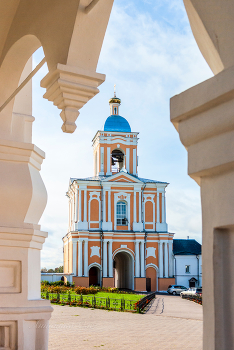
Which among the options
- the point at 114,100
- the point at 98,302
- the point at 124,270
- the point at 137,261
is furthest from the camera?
the point at 114,100

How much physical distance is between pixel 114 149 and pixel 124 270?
10.1 meters

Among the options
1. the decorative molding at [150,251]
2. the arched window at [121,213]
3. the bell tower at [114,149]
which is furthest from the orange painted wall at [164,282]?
the bell tower at [114,149]

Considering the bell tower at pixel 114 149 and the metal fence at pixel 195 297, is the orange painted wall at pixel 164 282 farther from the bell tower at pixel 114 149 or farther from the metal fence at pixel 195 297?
the bell tower at pixel 114 149

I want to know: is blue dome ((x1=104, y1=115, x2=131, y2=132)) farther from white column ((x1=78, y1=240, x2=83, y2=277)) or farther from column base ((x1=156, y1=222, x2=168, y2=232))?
white column ((x1=78, y1=240, x2=83, y2=277))

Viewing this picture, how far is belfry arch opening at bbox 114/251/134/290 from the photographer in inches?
1334

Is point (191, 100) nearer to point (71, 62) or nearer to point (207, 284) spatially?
point (207, 284)

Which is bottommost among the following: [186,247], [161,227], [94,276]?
[94,276]

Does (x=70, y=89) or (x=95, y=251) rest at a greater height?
(x=70, y=89)

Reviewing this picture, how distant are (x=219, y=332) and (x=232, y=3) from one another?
1013mm

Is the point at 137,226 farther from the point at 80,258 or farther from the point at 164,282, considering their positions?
the point at 80,258

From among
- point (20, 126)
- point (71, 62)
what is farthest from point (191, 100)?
point (20, 126)

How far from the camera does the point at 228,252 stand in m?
1.38

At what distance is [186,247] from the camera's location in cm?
3822

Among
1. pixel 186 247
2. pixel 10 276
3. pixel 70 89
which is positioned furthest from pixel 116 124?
pixel 70 89
